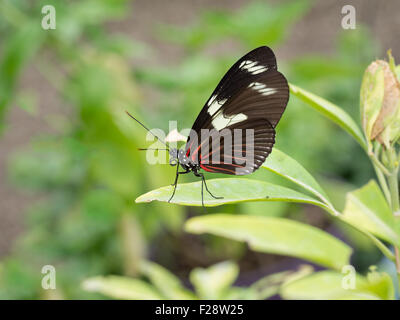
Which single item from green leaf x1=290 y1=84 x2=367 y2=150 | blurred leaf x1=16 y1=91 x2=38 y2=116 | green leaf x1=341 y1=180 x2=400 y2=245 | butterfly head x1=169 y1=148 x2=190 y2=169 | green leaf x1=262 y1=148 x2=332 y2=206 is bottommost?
green leaf x1=341 y1=180 x2=400 y2=245

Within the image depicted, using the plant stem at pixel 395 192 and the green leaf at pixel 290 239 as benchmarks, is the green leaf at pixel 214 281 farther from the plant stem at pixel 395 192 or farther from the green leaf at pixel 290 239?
the plant stem at pixel 395 192

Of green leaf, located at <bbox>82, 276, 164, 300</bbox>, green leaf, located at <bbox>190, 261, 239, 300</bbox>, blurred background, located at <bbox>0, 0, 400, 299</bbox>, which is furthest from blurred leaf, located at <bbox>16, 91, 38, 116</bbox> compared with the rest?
green leaf, located at <bbox>190, 261, 239, 300</bbox>

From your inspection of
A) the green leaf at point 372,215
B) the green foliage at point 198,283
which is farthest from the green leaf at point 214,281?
the green leaf at point 372,215

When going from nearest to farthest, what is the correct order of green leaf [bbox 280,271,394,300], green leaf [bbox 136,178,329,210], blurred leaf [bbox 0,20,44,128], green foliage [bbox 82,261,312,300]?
green leaf [bbox 136,178,329,210] → green leaf [bbox 280,271,394,300] → green foliage [bbox 82,261,312,300] → blurred leaf [bbox 0,20,44,128]

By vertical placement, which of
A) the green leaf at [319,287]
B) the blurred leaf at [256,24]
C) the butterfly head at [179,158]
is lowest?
the green leaf at [319,287]

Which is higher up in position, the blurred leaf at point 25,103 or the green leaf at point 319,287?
the blurred leaf at point 25,103

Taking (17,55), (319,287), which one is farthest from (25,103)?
(319,287)

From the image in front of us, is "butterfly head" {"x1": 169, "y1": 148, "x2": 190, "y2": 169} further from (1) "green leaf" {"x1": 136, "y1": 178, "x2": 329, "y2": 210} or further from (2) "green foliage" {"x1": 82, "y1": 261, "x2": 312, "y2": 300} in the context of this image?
(2) "green foliage" {"x1": 82, "y1": 261, "x2": 312, "y2": 300}
